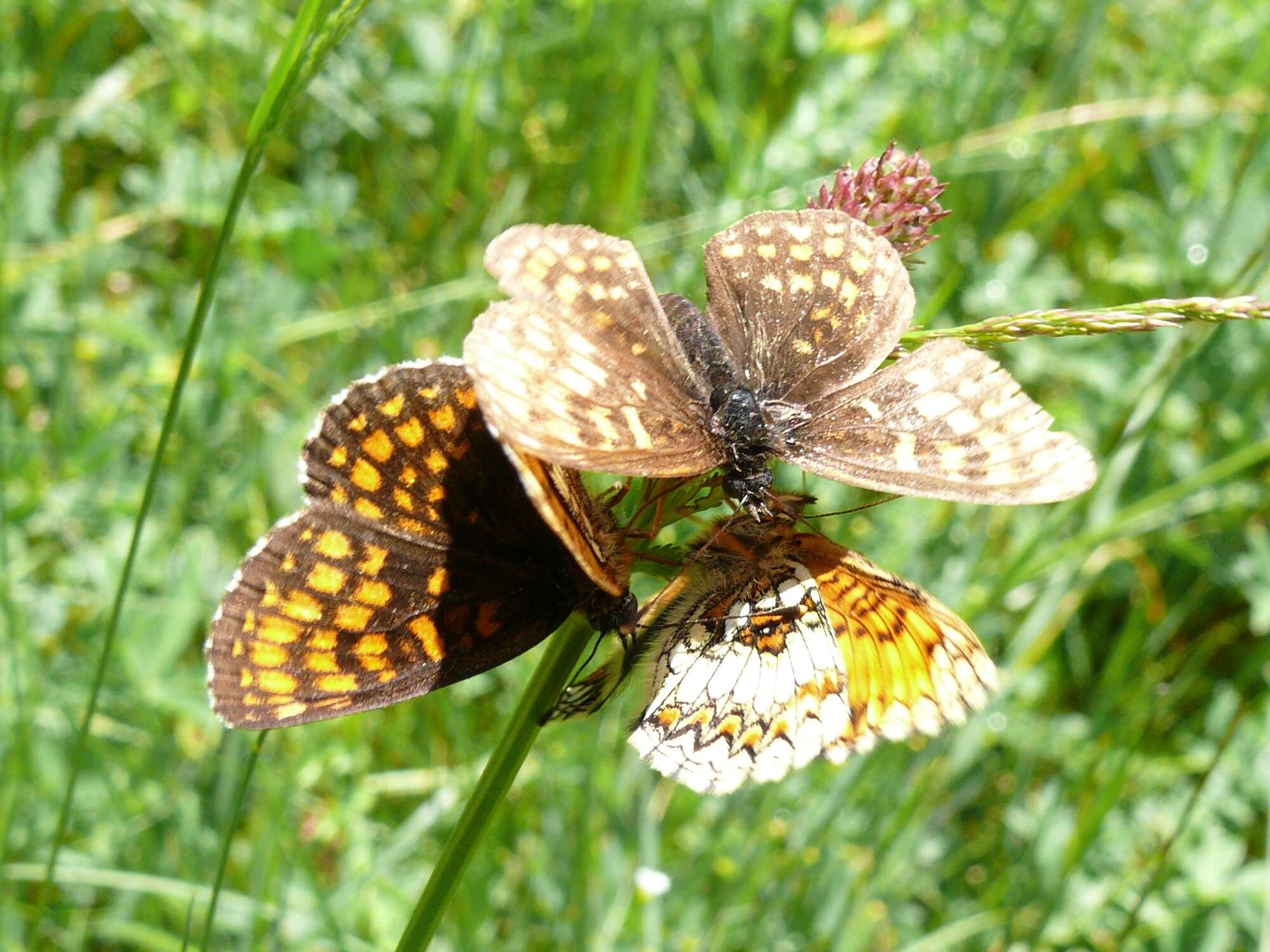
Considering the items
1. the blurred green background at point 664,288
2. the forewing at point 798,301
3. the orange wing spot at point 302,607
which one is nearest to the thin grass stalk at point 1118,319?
the forewing at point 798,301

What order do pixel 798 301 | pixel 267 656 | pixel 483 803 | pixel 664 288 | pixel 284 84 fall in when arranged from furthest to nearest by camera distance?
pixel 664 288
pixel 798 301
pixel 267 656
pixel 483 803
pixel 284 84

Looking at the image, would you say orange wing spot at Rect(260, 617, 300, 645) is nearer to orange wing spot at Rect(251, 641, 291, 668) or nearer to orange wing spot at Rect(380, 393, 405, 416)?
orange wing spot at Rect(251, 641, 291, 668)

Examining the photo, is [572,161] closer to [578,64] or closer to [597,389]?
[578,64]

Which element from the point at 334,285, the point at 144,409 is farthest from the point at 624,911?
the point at 334,285

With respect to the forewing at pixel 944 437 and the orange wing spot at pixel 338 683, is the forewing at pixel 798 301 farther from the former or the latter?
the orange wing spot at pixel 338 683

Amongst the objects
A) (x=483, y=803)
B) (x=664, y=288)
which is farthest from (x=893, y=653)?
(x=664, y=288)

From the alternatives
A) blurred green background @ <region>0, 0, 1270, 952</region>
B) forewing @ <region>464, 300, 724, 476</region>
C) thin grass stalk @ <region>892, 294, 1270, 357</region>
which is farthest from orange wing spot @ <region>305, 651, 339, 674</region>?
thin grass stalk @ <region>892, 294, 1270, 357</region>

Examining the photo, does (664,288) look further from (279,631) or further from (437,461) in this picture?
(279,631)
